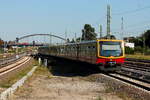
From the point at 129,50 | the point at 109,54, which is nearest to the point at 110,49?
the point at 109,54

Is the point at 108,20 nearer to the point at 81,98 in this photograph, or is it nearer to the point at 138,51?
the point at 81,98

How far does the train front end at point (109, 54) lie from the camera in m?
23.6

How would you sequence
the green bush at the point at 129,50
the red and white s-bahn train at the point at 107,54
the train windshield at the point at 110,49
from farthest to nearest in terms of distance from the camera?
1. the green bush at the point at 129,50
2. the train windshield at the point at 110,49
3. the red and white s-bahn train at the point at 107,54

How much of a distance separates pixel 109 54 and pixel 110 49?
416 mm

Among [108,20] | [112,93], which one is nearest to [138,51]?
[108,20]

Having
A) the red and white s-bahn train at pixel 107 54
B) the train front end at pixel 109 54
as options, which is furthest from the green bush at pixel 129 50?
the train front end at pixel 109 54

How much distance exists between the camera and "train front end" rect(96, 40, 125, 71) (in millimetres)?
23641

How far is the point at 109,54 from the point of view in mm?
23922

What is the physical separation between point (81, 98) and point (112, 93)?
2184 mm

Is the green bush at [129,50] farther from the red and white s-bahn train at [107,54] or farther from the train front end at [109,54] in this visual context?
the train front end at [109,54]

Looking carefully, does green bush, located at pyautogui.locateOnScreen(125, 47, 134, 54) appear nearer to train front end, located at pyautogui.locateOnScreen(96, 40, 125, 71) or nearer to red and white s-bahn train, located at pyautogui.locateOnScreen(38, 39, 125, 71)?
red and white s-bahn train, located at pyautogui.locateOnScreen(38, 39, 125, 71)

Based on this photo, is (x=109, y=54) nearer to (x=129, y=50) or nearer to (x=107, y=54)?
(x=107, y=54)

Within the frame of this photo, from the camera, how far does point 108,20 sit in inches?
1820

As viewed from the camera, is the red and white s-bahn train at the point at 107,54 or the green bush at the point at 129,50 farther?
the green bush at the point at 129,50
